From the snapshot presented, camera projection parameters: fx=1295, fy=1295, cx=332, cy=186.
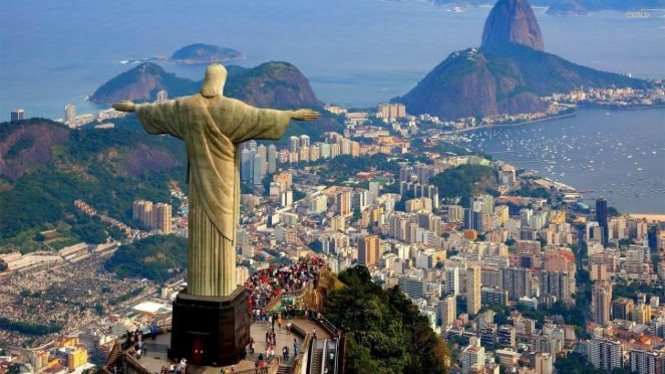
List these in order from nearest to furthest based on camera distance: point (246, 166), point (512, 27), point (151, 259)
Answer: point (151, 259)
point (246, 166)
point (512, 27)

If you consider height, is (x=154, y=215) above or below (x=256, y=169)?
below

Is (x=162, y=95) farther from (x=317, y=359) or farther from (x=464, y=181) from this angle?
(x=317, y=359)

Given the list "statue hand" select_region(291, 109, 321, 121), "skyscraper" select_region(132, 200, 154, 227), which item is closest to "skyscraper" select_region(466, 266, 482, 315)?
"skyscraper" select_region(132, 200, 154, 227)

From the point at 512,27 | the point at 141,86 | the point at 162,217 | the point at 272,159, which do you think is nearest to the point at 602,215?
the point at 162,217

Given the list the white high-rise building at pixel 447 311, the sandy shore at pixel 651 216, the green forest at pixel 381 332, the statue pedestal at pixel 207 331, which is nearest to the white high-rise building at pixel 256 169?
the sandy shore at pixel 651 216

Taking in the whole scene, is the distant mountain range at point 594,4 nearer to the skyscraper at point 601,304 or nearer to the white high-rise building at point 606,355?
the skyscraper at point 601,304

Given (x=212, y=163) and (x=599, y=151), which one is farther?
(x=599, y=151)
